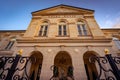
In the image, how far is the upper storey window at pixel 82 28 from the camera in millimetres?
12723

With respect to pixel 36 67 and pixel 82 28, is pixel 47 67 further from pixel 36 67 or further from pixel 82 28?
pixel 82 28

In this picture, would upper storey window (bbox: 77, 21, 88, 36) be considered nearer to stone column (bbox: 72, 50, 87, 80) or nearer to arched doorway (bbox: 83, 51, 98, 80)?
arched doorway (bbox: 83, 51, 98, 80)

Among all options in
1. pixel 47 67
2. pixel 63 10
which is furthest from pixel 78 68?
Answer: pixel 63 10

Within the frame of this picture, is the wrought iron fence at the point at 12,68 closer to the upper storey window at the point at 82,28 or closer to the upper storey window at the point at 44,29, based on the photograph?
the upper storey window at the point at 44,29

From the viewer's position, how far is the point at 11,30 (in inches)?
703

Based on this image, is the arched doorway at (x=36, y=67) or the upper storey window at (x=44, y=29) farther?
the upper storey window at (x=44, y=29)

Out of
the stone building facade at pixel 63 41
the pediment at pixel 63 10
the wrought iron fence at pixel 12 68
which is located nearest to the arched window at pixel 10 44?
the stone building facade at pixel 63 41

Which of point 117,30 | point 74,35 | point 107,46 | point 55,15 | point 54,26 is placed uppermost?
point 55,15

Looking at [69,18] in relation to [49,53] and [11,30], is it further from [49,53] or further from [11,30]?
[11,30]

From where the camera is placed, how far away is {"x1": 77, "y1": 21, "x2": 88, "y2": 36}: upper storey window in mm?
12723

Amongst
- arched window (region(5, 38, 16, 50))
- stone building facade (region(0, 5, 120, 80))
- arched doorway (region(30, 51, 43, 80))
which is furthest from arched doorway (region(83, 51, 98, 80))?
arched window (region(5, 38, 16, 50))

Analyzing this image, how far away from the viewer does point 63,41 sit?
36.9 feet

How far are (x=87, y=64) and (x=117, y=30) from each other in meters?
9.60

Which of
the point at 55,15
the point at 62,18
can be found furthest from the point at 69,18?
the point at 55,15
